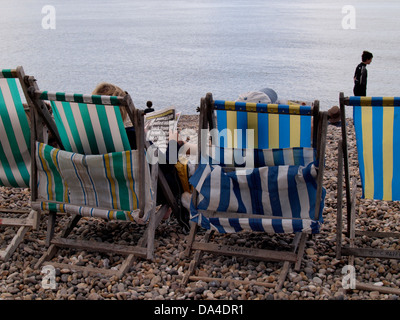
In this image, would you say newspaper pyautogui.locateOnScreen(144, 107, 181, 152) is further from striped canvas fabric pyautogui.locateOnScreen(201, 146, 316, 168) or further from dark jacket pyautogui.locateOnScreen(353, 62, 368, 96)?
dark jacket pyautogui.locateOnScreen(353, 62, 368, 96)

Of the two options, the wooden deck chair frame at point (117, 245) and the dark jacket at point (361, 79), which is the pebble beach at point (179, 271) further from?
the dark jacket at point (361, 79)

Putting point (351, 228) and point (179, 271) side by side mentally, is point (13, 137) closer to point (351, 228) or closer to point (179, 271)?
point (179, 271)

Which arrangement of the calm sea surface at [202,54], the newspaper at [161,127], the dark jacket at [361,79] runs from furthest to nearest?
the calm sea surface at [202,54], the dark jacket at [361,79], the newspaper at [161,127]

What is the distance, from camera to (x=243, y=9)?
73.0 ft

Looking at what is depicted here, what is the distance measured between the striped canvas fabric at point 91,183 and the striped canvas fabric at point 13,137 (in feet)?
0.60

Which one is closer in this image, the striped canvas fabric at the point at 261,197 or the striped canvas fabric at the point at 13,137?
the striped canvas fabric at the point at 261,197

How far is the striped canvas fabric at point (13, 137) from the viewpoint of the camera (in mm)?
2979

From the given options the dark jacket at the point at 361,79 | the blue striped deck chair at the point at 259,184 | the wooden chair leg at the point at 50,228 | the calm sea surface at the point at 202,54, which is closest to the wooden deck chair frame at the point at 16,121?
the wooden chair leg at the point at 50,228

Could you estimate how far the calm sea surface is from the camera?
806 cm

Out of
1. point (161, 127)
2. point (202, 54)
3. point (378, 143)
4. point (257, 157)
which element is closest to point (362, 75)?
point (161, 127)

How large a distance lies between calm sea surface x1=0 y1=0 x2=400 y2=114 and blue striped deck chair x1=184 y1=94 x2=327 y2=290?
399cm

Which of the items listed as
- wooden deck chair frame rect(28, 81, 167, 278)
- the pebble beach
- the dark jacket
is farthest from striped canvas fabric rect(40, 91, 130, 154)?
the dark jacket
